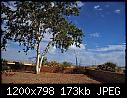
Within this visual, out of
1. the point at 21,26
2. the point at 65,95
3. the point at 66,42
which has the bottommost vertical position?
the point at 65,95

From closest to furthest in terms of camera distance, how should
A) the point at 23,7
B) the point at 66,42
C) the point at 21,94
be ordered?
the point at 21,94
the point at 23,7
the point at 66,42

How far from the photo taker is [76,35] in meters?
31.1

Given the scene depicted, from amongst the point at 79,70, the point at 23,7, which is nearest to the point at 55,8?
the point at 23,7

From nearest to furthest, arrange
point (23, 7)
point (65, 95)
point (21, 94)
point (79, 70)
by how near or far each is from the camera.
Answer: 1. point (21, 94)
2. point (65, 95)
3. point (23, 7)
4. point (79, 70)

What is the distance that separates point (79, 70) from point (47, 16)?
12.3 metres

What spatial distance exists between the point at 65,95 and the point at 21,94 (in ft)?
6.20

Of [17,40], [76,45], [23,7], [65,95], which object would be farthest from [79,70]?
[65,95]

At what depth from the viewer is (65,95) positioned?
10109mm

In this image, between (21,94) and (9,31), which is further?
(9,31)

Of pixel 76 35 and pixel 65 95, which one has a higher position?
pixel 76 35

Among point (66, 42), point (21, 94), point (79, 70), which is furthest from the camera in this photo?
point (79, 70)

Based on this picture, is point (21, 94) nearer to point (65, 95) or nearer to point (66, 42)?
point (65, 95)

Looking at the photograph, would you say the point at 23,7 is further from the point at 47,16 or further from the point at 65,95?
the point at 65,95

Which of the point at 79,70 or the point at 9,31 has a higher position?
the point at 9,31
